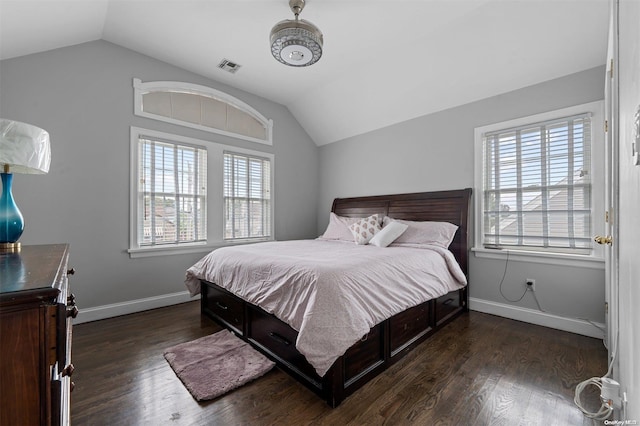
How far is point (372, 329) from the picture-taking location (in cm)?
191

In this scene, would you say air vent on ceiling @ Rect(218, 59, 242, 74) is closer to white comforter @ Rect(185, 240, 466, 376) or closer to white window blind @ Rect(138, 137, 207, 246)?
white window blind @ Rect(138, 137, 207, 246)

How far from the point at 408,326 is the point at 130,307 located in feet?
10.1

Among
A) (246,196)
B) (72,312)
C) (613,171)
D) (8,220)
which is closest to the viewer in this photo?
(72,312)

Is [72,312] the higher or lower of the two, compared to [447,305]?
higher

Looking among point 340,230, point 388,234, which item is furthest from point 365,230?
point 340,230

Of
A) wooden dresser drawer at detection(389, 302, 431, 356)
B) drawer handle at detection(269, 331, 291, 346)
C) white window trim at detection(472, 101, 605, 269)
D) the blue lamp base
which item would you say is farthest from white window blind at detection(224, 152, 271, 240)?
white window trim at detection(472, 101, 605, 269)

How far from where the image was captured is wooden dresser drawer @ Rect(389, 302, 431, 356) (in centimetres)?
211

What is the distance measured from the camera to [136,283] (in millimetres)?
3182

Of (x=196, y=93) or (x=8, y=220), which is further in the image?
(x=196, y=93)

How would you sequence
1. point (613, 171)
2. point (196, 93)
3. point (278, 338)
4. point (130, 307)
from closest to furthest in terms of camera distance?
point (613, 171) → point (278, 338) → point (130, 307) → point (196, 93)

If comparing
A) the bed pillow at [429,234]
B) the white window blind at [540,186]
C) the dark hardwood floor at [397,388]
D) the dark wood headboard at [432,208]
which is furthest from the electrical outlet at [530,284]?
the bed pillow at [429,234]

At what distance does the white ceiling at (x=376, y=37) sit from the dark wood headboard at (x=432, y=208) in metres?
1.18

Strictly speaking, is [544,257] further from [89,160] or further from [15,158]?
[89,160]

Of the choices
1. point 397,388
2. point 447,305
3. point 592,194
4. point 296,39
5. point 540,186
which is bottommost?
point 397,388
